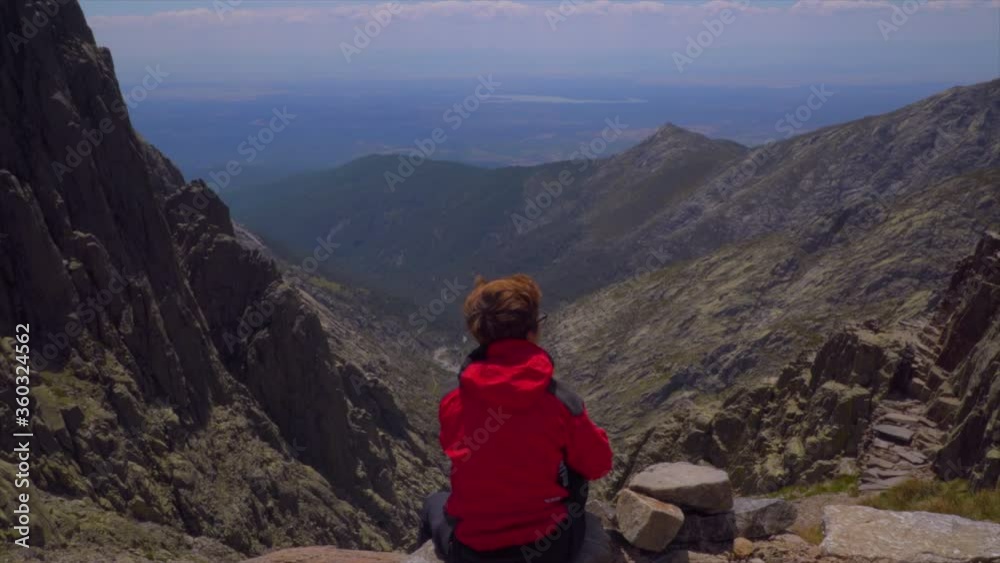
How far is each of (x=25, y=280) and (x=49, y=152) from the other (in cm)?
1095

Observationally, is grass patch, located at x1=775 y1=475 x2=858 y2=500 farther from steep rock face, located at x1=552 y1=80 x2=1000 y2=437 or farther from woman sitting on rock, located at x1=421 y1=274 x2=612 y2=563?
steep rock face, located at x1=552 y1=80 x2=1000 y2=437

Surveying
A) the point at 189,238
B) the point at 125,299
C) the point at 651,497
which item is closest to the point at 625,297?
the point at 189,238

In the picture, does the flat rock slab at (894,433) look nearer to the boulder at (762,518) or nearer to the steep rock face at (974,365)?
the steep rock face at (974,365)

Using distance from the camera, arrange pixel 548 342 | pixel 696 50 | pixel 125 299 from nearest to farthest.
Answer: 1. pixel 125 299
2. pixel 696 50
3. pixel 548 342

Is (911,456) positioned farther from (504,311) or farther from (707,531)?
A: (504,311)

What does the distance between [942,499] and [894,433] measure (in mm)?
10030

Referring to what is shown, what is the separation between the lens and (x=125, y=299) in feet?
169

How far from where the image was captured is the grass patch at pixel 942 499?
16750mm

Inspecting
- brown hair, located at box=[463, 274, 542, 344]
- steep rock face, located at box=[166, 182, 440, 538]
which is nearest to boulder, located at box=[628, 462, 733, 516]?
brown hair, located at box=[463, 274, 542, 344]

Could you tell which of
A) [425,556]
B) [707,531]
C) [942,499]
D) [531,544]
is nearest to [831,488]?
[942,499]

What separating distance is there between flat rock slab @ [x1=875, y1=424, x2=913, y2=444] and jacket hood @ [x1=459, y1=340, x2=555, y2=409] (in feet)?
75.3

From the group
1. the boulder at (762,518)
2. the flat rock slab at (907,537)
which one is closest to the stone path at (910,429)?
the flat rock slab at (907,537)

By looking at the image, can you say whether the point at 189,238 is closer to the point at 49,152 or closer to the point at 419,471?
the point at 49,152

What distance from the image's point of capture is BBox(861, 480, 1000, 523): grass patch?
16750mm
